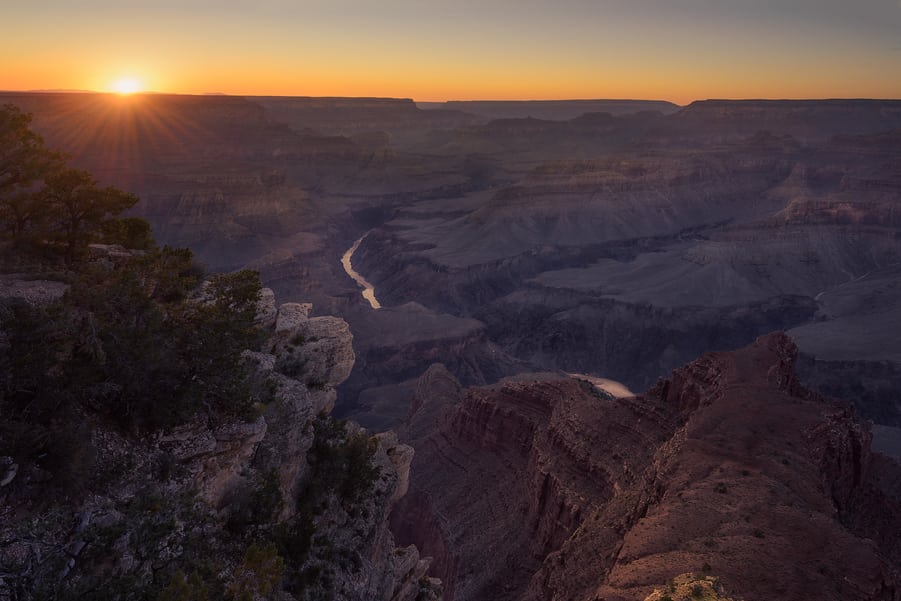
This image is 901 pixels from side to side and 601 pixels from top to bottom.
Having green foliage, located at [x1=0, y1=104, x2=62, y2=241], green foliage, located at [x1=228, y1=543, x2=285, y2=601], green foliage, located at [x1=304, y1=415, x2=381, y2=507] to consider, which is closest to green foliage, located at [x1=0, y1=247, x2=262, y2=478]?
green foliage, located at [x1=228, y1=543, x2=285, y2=601]

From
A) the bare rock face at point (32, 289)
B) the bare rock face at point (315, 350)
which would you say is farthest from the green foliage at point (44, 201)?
the bare rock face at point (315, 350)

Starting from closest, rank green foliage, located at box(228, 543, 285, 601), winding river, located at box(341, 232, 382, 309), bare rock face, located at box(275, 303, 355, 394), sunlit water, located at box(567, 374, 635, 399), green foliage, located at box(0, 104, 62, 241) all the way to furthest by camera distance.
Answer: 1. green foliage, located at box(228, 543, 285, 601)
2. green foliage, located at box(0, 104, 62, 241)
3. bare rock face, located at box(275, 303, 355, 394)
4. sunlit water, located at box(567, 374, 635, 399)
5. winding river, located at box(341, 232, 382, 309)

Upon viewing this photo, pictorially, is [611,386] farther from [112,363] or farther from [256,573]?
[112,363]

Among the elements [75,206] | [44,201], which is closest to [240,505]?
[75,206]

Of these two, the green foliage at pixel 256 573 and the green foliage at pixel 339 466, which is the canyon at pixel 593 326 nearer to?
the green foliage at pixel 339 466

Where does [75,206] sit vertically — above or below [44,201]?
below

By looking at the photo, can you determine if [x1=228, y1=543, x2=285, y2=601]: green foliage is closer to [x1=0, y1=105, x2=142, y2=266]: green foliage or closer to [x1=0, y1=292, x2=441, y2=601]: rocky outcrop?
[x1=0, y1=292, x2=441, y2=601]: rocky outcrop

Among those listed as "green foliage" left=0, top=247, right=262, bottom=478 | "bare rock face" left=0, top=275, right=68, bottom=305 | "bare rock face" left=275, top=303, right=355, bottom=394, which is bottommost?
"bare rock face" left=275, top=303, right=355, bottom=394
